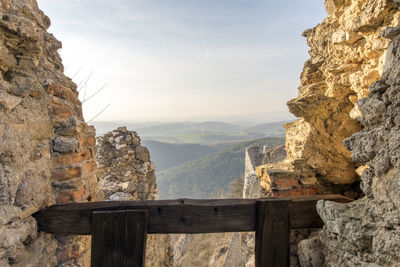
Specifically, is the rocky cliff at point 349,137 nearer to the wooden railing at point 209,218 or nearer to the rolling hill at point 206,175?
the wooden railing at point 209,218

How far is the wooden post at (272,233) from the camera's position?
1.61 meters

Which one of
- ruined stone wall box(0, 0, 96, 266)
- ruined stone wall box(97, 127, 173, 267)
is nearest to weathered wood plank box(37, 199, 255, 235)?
ruined stone wall box(0, 0, 96, 266)


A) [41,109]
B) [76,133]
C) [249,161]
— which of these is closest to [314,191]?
[76,133]

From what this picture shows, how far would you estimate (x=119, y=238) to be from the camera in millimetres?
1517

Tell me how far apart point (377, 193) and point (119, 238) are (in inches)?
60.1

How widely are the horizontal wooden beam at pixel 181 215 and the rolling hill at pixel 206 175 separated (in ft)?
89.5

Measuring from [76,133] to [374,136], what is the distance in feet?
7.41

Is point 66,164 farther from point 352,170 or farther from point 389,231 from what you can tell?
point 352,170

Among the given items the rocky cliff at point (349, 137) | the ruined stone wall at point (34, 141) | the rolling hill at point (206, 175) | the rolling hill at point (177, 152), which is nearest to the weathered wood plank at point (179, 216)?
the ruined stone wall at point (34, 141)

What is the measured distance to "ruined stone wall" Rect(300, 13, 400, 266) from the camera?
116cm

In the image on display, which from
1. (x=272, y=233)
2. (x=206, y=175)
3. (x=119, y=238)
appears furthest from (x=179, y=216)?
(x=206, y=175)

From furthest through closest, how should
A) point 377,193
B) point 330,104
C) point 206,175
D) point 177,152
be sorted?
point 177,152
point 206,175
point 330,104
point 377,193

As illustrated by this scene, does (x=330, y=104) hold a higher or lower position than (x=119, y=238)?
higher

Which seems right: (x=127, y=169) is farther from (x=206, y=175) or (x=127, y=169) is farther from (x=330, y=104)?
(x=206, y=175)
